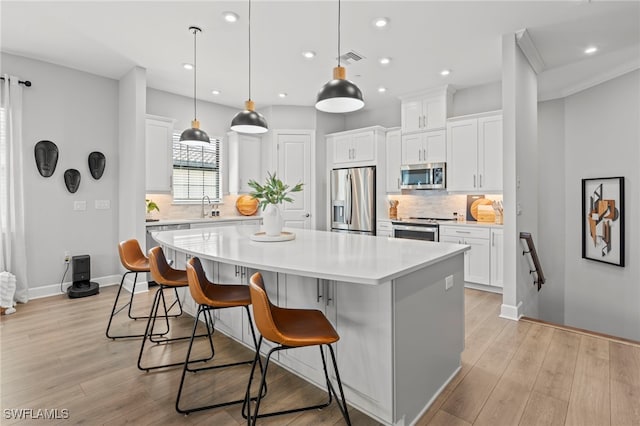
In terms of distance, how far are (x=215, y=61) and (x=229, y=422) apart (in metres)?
A: 3.97

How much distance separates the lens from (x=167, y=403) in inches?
78.5

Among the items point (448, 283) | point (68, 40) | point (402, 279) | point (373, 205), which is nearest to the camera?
point (402, 279)

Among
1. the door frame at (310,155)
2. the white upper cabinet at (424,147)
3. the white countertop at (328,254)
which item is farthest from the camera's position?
the door frame at (310,155)

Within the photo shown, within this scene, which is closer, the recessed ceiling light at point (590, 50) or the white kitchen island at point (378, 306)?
the white kitchen island at point (378, 306)

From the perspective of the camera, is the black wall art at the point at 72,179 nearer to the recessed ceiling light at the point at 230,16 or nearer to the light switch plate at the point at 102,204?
the light switch plate at the point at 102,204

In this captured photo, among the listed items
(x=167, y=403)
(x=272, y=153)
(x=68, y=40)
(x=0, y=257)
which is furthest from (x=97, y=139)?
(x=167, y=403)

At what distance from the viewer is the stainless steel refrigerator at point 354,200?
561cm

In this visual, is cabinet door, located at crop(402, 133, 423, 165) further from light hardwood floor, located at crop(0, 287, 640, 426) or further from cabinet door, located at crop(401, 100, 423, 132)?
light hardwood floor, located at crop(0, 287, 640, 426)

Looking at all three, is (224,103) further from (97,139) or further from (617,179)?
(617,179)

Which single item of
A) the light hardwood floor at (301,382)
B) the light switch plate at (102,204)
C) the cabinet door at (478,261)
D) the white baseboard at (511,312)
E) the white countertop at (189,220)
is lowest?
the light hardwood floor at (301,382)

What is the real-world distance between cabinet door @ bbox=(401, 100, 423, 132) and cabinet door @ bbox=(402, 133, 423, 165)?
128 millimetres

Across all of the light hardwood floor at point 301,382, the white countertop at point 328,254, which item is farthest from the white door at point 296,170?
the light hardwood floor at point 301,382

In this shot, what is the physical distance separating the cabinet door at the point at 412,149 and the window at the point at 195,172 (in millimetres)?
3390

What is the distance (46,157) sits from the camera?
4102mm
